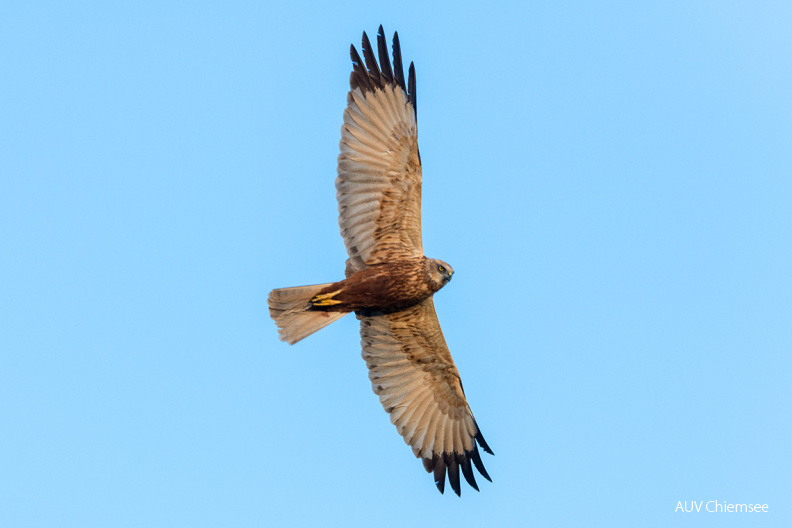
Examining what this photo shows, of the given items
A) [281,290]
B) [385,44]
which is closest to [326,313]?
[281,290]

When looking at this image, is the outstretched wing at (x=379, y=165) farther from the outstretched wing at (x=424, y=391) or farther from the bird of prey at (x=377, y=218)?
the outstretched wing at (x=424, y=391)

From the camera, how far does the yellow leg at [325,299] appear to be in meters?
11.3

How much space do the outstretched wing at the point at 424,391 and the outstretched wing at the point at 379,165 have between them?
1078mm

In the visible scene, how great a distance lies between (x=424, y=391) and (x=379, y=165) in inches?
122

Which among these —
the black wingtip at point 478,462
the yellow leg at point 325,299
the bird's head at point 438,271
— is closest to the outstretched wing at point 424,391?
the black wingtip at point 478,462

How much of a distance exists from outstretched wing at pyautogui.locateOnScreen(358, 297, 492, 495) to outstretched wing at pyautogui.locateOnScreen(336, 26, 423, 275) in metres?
1.08

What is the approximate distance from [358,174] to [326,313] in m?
1.74

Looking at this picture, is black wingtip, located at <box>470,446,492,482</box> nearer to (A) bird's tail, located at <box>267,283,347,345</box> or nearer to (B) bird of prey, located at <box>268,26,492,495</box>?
(B) bird of prey, located at <box>268,26,492,495</box>

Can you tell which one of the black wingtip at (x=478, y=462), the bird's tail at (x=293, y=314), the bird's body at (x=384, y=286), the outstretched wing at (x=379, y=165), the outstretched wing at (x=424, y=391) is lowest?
the black wingtip at (x=478, y=462)

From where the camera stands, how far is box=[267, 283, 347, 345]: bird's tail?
1135 centimetres

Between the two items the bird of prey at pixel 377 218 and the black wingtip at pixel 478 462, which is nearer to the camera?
the bird of prey at pixel 377 218

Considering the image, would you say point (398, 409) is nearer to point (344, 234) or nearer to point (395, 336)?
point (395, 336)

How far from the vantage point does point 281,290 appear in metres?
11.4

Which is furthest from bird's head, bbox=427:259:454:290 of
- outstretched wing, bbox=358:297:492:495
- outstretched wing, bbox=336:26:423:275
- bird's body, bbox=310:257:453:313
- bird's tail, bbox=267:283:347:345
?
bird's tail, bbox=267:283:347:345
